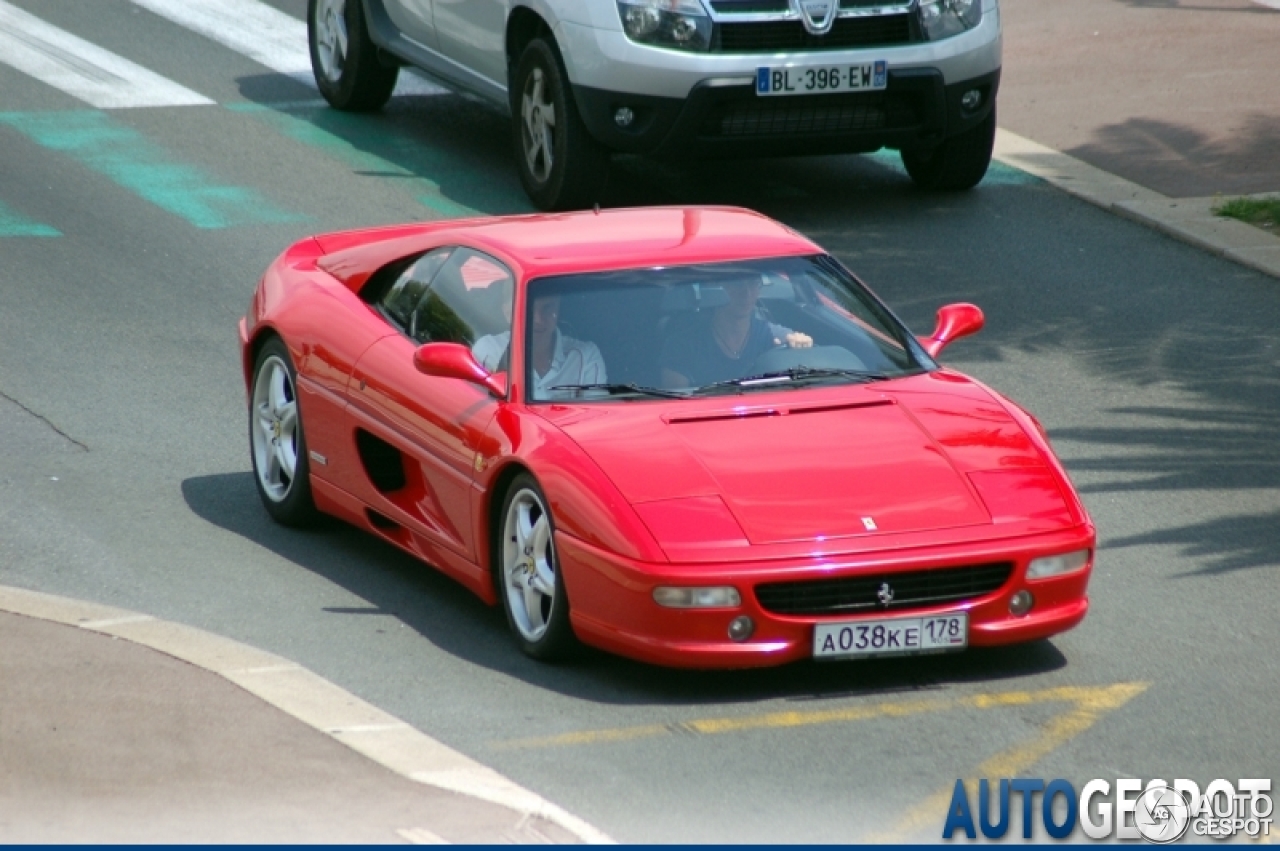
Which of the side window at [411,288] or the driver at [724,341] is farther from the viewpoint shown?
the side window at [411,288]

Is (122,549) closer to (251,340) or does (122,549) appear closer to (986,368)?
(251,340)

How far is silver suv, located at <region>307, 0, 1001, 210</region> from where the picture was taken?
13.7m

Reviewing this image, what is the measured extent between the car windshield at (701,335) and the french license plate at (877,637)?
1143 millimetres

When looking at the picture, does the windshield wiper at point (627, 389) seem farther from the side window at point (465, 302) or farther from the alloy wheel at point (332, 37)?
the alloy wheel at point (332, 37)

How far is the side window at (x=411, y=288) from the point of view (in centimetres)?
900

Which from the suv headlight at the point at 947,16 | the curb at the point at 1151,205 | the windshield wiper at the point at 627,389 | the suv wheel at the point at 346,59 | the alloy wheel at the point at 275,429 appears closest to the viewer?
the windshield wiper at the point at 627,389

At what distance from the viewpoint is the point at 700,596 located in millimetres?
7203

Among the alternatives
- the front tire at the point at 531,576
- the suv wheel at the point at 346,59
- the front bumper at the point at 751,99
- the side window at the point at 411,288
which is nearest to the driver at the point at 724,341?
the front tire at the point at 531,576

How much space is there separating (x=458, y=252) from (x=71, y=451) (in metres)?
2.50

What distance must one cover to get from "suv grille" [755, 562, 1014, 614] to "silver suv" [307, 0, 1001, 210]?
6770 mm

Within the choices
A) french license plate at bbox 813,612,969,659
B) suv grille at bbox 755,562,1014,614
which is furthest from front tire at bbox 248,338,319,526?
french license plate at bbox 813,612,969,659

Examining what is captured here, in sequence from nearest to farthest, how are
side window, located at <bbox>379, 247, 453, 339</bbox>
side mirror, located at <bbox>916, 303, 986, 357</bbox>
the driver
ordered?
the driver < side mirror, located at <bbox>916, 303, 986, 357</bbox> < side window, located at <bbox>379, 247, 453, 339</bbox>

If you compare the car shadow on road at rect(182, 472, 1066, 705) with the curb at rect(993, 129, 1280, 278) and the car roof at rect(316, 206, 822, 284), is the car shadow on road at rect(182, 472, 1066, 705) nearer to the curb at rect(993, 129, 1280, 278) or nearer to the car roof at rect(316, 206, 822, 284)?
the car roof at rect(316, 206, 822, 284)

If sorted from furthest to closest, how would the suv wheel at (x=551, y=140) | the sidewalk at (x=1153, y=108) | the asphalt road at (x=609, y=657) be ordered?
1. the sidewalk at (x=1153, y=108)
2. the suv wheel at (x=551, y=140)
3. the asphalt road at (x=609, y=657)
